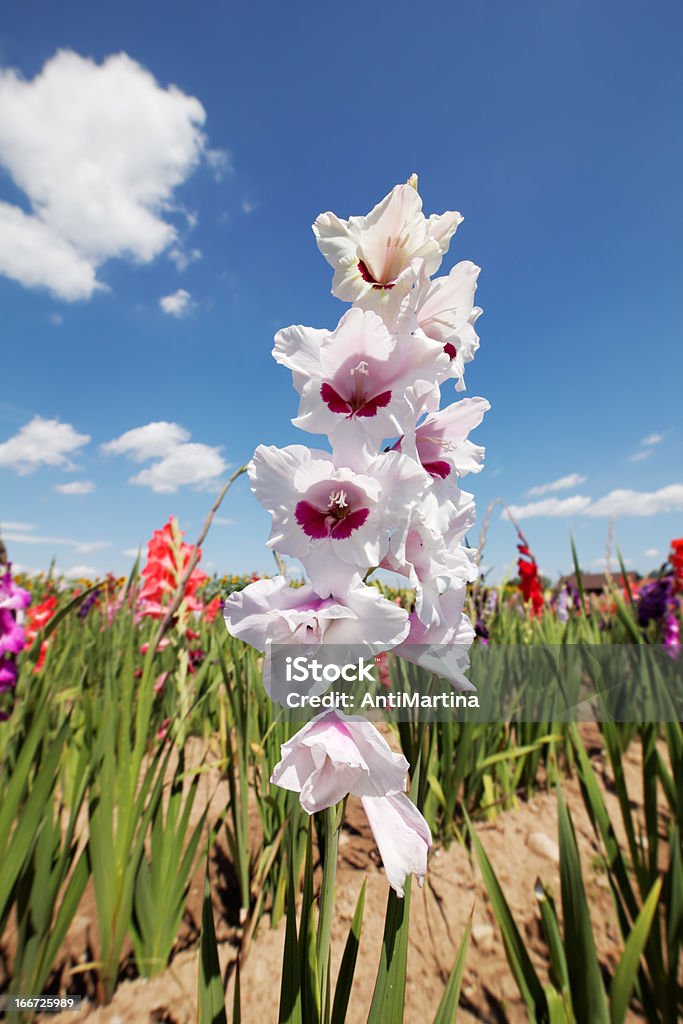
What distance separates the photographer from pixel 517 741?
2715 mm

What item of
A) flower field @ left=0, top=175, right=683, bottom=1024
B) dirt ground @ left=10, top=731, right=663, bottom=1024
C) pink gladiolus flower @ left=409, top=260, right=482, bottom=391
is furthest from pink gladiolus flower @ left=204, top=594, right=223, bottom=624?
pink gladiolus flower @ left=409, top=260, right=482, bottom=391

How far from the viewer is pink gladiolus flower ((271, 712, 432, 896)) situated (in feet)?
1.92

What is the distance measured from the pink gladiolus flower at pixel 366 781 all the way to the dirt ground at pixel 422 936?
607 millimetres

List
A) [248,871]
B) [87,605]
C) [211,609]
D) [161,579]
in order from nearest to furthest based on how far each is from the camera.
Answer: [248,871] < [161,579] < [211,609] < [87,605]

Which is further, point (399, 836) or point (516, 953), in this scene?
point (516, 953)

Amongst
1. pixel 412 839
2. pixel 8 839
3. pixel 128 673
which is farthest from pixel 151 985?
pixel 412 839

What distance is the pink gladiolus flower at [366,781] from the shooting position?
23.0 inches

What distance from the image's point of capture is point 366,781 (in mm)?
604

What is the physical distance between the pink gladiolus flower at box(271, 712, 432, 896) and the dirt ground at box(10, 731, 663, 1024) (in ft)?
1.99

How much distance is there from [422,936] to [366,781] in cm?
153

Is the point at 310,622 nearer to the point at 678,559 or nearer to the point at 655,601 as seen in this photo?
the point at 655,601

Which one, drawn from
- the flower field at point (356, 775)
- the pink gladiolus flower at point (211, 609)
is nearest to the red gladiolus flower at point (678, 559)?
the flower field at point (356, 775)

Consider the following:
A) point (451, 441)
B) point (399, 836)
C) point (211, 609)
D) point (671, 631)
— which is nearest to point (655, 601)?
point (671, 631)

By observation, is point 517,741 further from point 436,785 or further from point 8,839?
point 8,839
